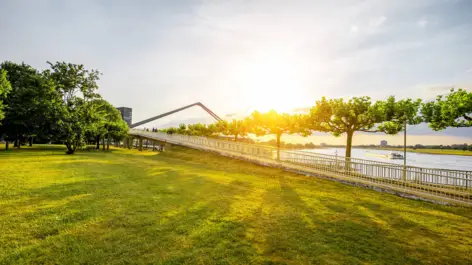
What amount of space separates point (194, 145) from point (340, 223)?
27627 millimetres

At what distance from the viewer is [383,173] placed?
13.3 meters

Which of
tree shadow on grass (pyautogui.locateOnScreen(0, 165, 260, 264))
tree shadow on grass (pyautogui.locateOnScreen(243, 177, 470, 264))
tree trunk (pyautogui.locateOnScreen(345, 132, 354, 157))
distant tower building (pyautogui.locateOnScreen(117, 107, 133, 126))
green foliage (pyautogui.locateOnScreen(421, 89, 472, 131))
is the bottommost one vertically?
tree shadow on grass (pyautogui.locateOnScreen(243, 177, 470, 264))

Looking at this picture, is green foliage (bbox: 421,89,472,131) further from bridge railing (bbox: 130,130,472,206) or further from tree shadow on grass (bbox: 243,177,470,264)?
tree shadow on grass (bbox: 243,177,470,264)

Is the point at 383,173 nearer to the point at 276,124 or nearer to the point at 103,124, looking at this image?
the point at 276,124

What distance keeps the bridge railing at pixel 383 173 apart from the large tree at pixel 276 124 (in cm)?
1115

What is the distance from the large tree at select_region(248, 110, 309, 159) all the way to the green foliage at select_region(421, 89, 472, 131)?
42.6 feet

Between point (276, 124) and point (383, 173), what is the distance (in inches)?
884

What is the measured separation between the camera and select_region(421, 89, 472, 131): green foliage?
14.3 m

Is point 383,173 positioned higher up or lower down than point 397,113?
lower down

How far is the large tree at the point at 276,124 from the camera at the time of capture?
102ft

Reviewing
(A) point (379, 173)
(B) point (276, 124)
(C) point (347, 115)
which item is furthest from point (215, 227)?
(B) point (276, 124)

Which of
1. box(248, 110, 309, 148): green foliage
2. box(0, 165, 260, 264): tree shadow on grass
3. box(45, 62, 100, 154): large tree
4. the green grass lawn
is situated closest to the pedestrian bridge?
the green grass lawn

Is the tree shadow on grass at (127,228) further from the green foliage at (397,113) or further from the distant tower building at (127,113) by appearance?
the distant tower building at (127,113)

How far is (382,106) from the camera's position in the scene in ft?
70.0
